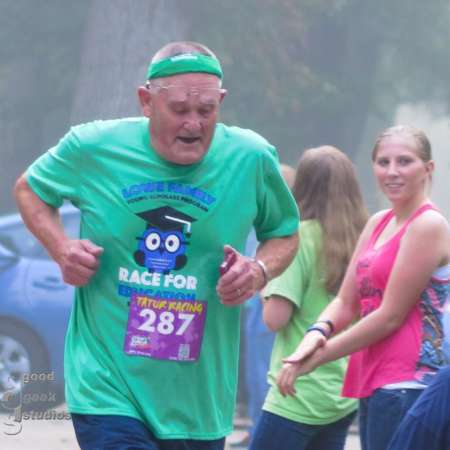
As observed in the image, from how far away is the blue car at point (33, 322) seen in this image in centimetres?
929

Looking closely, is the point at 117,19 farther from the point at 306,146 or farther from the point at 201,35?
the point at 306,146

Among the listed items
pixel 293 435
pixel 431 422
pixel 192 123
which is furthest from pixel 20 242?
pixel 431 422

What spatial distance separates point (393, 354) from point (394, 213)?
50 cm

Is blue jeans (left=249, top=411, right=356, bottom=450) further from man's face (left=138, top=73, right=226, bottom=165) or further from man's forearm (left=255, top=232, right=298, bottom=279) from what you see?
man's face (left=138, top=73, right=226, bottom=165)

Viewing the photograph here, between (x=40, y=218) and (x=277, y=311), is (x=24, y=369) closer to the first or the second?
(x=277, y=311)

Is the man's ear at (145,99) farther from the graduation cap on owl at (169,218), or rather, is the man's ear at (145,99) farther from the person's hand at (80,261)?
the person's hand at (80,261)

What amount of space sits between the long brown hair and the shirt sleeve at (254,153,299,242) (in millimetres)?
1065

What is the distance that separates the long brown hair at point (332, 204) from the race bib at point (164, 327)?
4.50ft

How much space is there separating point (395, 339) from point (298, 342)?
877 millimetres

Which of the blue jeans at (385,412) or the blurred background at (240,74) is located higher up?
the blurred background at (240,74)

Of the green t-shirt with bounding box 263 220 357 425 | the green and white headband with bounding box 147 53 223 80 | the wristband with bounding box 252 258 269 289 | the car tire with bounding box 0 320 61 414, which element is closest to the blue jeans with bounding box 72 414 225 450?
the wristband with bounding box 252 258 269 289

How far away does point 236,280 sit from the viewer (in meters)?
3.64

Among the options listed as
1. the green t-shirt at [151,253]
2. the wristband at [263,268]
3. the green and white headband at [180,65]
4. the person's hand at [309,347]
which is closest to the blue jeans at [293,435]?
the person's hand at [309,347]

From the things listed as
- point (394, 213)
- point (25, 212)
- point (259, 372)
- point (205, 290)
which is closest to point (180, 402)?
point (205, 290)
